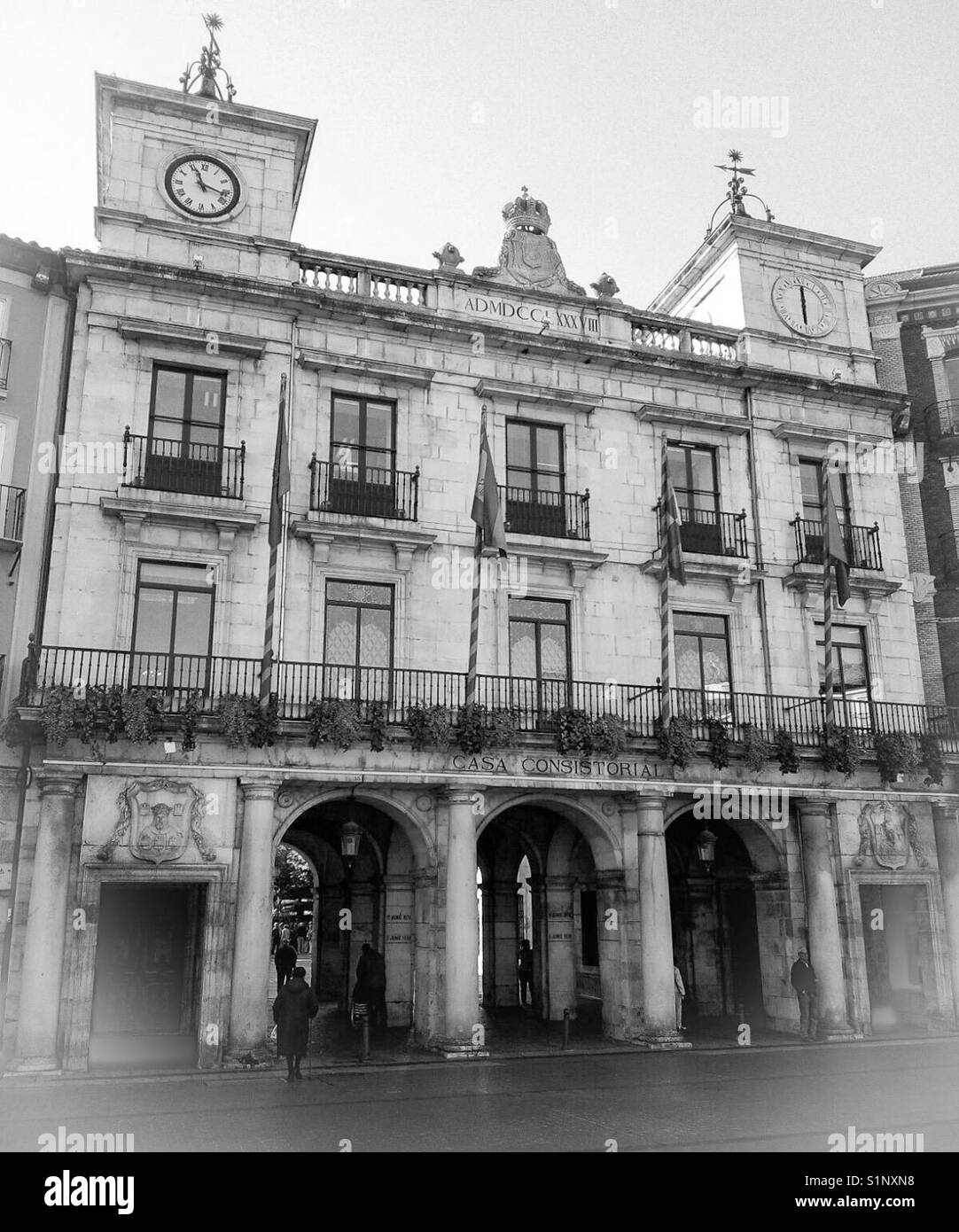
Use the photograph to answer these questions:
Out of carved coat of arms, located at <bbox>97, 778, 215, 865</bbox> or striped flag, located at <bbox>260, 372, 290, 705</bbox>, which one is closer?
carved coat of arms, located at <bbox>97, 778, 215, 865</bbox>

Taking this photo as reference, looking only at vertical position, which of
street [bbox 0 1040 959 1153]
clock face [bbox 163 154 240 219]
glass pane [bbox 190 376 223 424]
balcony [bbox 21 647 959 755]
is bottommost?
street [bbox 0 1040 959 1153]

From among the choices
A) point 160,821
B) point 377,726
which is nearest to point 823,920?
point 377,726

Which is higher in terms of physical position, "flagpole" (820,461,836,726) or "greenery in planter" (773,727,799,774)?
"flagpole" (820,461,836,726)

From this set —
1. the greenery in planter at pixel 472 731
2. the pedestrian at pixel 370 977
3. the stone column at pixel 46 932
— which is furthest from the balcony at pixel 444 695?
the pedestrian at pixel 370 977

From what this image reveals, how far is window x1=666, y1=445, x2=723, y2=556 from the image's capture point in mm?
23547

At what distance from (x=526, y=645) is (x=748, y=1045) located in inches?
338

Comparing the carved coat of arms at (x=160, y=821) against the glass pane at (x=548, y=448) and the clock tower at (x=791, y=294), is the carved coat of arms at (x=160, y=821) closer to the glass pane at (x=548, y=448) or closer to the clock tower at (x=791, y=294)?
the glass pane at (x=548, y=448)

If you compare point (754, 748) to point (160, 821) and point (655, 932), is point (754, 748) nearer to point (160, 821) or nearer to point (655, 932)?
point (655, 932)

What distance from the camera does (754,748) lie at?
21000mm

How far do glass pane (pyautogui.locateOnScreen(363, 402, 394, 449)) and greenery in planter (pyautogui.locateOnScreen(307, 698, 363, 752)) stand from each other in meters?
5.89

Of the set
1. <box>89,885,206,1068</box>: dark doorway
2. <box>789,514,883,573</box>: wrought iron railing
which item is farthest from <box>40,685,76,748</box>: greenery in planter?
<box>789,514,883,573</box>: wrought iron railing

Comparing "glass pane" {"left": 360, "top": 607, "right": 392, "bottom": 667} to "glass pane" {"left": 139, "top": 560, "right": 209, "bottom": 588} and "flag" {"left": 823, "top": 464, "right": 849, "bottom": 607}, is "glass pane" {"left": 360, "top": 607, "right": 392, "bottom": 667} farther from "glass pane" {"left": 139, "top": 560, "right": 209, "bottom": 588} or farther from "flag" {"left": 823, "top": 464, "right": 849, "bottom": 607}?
"flag" {"left": 823, "top": 464, "right": 849, "bottom": 607}
